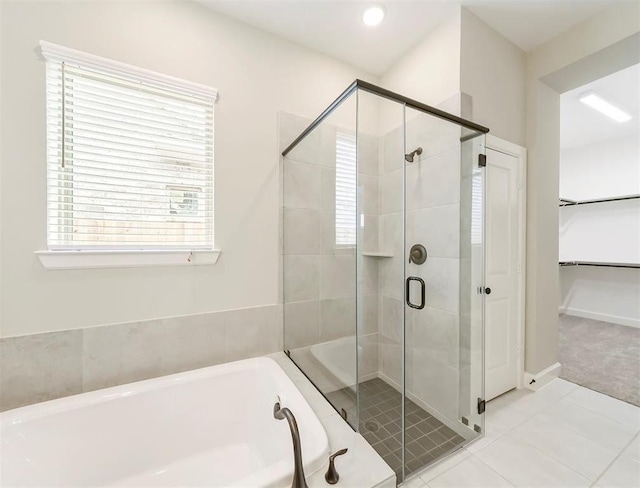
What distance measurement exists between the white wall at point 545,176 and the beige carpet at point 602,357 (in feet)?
1.27

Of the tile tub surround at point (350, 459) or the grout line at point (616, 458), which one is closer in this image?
the tile tub surround at point (350, 459)

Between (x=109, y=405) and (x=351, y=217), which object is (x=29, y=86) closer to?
(x=109, y=405)

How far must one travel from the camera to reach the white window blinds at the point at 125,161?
4.45ft

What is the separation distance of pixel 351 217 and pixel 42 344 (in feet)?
5.72

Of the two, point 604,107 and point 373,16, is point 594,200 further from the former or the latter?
point 373,16

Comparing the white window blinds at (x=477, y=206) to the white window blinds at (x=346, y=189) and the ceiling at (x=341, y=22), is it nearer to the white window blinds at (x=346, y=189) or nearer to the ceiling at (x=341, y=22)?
the white window blinds at (x=346, y=189)

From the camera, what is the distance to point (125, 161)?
1489 millimetres

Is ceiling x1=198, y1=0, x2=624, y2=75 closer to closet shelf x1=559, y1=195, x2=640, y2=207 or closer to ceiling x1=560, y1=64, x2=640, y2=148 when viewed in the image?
ceiling x1=560, y1=64, x2=640, y2=148

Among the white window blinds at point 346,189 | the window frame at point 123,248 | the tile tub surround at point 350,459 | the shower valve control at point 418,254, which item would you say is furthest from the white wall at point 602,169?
the window frame at point 123,248

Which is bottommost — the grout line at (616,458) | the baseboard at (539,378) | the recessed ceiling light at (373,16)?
the grout line at (616,458)

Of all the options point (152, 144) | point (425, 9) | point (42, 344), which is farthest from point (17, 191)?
point (425, 9)

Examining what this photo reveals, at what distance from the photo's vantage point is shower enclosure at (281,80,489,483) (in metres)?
1.59

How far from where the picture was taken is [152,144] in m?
1.55

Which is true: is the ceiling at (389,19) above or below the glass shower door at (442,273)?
above
